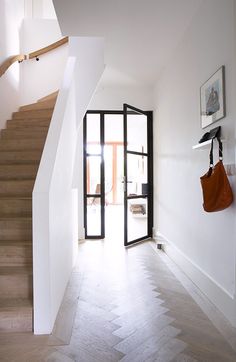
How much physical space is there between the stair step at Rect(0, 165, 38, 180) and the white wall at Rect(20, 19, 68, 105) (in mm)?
2245

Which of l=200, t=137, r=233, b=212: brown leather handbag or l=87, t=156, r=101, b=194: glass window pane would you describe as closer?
l=200, t=137, r=233, b=212: brown leather handbag

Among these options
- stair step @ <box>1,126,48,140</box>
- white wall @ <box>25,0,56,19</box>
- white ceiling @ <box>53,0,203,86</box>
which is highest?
white wall @ <box>25,0,56,19</box>

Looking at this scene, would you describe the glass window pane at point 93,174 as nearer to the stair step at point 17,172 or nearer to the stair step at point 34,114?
the stair step at point 34,114

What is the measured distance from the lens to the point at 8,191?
3059 mm

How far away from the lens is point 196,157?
2.93 m

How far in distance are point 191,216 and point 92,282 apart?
1.31 meters

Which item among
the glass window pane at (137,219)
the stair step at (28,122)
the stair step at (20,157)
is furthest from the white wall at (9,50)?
the glass window pane at (137,219)

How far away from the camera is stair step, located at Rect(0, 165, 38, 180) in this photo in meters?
3.22

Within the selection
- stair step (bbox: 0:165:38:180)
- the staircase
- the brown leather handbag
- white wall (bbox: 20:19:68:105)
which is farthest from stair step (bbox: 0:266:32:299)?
white wall (bbox: 20:19:68:105)

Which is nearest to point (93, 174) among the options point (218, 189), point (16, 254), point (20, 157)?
point (20, 157)

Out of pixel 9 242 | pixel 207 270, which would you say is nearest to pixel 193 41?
pixel 207 270

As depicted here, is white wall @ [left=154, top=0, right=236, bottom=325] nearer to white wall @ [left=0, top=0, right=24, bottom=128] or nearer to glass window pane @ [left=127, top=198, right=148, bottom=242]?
glass window pane @ [left=127, top=198, right=148, bottom=242]

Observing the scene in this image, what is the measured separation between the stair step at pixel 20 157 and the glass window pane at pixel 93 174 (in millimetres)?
1917

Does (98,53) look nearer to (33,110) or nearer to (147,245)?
(33,110)
